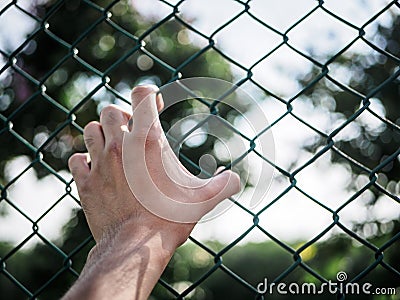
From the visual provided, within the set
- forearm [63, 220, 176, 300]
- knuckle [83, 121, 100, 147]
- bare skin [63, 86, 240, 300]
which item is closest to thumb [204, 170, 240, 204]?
bare skin [63, 86, 240, 300]

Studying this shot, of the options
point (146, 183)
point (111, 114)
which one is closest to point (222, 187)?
point (146, 183)

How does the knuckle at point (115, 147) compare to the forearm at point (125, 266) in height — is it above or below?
above

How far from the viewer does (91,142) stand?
1247 mm

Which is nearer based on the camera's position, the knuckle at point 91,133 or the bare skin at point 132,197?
the bare skin at point 132,197

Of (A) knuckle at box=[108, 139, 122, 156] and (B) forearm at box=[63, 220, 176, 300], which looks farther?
(A) knuckle at box=[108, 139, 122, 156]

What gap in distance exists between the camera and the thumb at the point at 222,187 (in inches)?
47.3

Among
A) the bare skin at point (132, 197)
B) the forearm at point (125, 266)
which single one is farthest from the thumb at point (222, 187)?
the forearm at point (125, 266)

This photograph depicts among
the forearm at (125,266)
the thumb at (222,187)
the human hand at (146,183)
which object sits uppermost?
the thumb at (222,187)

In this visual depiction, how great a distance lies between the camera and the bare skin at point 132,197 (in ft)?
3.68

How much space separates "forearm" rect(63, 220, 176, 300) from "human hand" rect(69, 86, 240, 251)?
1 centimetres

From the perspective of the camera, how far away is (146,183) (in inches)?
46.9

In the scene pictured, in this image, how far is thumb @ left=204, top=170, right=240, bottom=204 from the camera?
1201 mm

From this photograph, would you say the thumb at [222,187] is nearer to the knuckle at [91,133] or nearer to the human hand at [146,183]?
the human hand at [146,183]

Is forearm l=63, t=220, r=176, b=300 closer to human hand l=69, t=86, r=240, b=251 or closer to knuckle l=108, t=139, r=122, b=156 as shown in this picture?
human hand l=69, t=86, r=240, b=251
